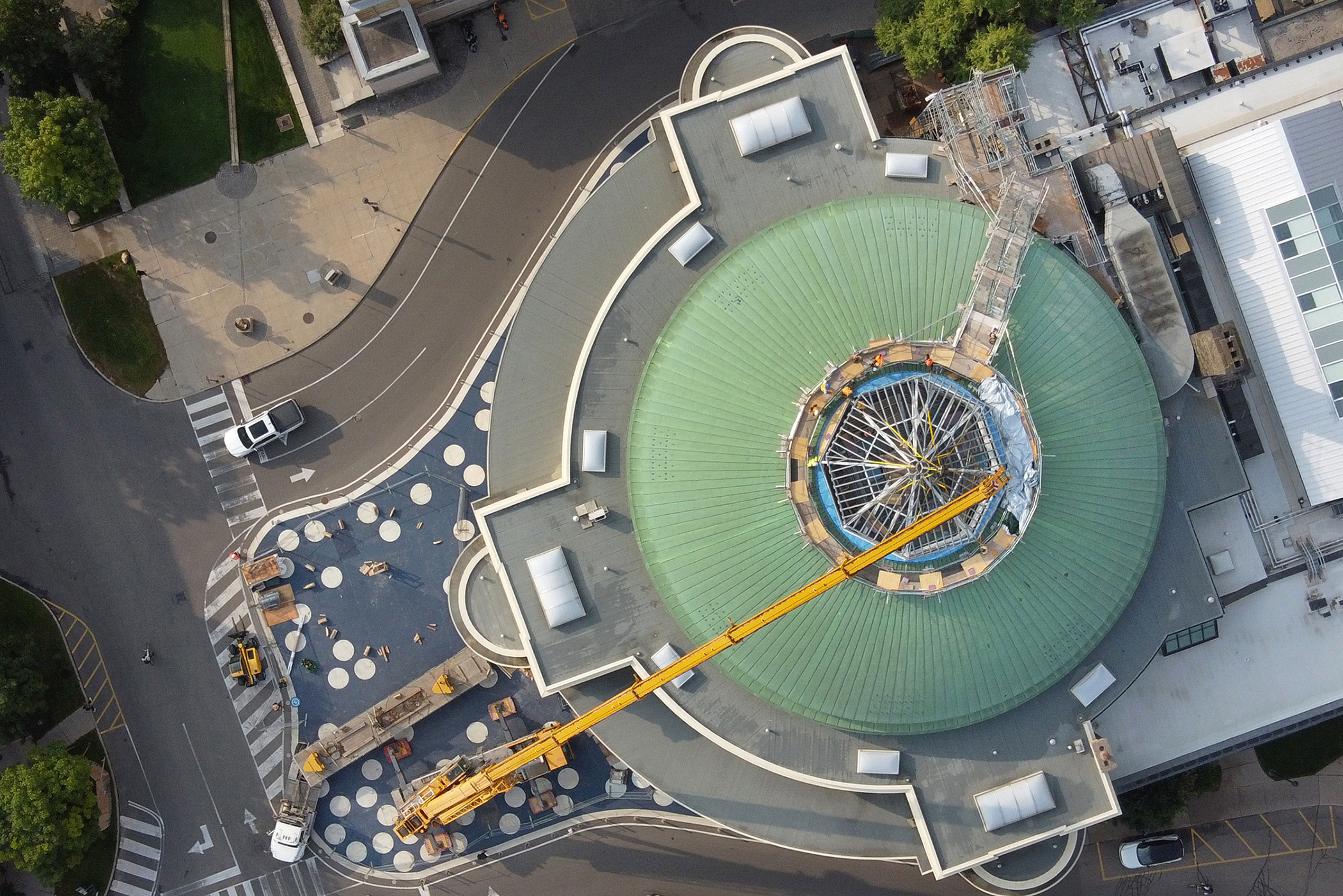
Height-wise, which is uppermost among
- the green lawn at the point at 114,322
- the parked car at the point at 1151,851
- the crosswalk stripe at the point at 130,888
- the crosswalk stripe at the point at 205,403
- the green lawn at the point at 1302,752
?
the green lawn at the point at 114,322

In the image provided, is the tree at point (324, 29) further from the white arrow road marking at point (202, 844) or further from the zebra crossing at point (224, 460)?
the white arrow road marking at point (202, 844)

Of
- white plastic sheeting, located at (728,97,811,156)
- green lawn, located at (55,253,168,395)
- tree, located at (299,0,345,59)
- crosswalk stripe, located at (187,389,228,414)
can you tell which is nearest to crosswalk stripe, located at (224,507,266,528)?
crosswalk stripe, located at (187,389,228,414)

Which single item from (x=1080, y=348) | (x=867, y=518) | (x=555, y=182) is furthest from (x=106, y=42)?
(x=1080, y=348)

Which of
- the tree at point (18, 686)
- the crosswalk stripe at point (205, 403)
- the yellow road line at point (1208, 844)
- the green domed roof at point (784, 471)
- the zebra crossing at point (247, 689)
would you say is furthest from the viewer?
the yellow road line at point (1208, 844)

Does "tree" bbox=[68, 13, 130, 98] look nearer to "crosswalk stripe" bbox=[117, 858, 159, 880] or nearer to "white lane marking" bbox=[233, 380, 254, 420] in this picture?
"white lane marking" bbox=[233, 380, 254, 420]

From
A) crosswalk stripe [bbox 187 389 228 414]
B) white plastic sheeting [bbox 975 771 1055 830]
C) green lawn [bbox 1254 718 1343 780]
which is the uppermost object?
crosswalk stripe [bbox 187 389 228 414]

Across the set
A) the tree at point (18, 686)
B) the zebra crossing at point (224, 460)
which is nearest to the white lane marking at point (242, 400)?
the zebra crossing at point (224, 460)
